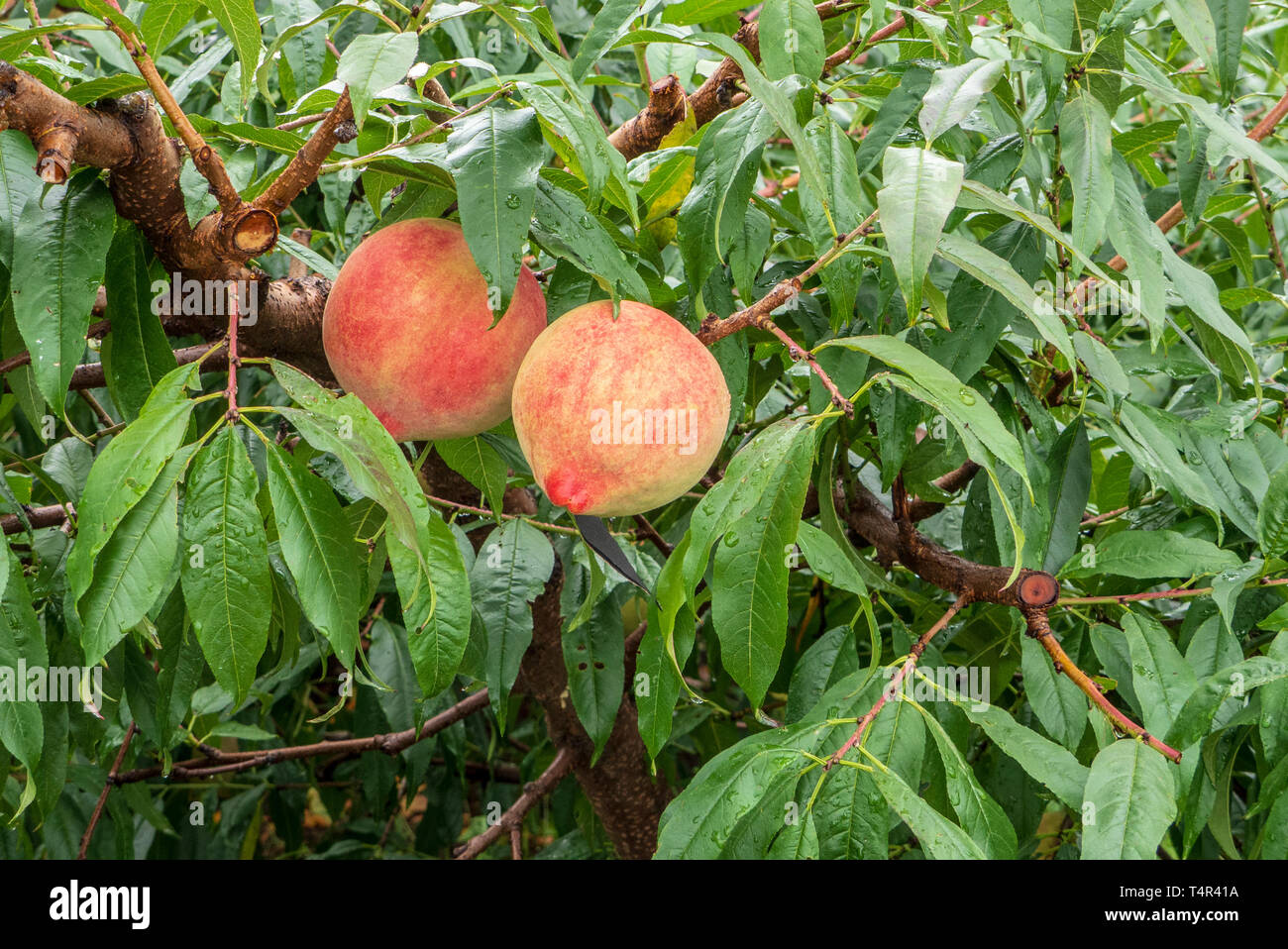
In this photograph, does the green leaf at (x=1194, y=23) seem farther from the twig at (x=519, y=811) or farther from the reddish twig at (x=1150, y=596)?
the twig at (x=519, y=811)

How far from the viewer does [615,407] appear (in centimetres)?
76

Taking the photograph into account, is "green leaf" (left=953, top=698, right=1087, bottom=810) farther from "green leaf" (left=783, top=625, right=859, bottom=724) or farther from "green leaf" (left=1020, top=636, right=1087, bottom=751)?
"green leaf" (left=783, top=625, right=859, bottom=724)

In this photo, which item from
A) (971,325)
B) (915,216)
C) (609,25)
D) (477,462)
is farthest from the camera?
(477,462)

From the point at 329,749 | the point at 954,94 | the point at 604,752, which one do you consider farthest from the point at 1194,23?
the point at 329,749

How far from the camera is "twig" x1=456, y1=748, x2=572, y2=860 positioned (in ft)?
5.07

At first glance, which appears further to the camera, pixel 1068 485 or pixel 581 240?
pixel 1068 485

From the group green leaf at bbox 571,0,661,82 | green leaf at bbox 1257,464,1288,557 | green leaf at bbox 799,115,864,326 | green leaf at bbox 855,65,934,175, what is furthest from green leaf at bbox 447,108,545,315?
green leaf at bbox 1257,464,1288,557

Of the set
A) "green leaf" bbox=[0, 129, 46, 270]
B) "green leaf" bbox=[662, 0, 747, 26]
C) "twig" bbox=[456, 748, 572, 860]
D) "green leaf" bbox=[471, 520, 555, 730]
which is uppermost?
"green leaf" bbox=[662, 0, 747, 26]

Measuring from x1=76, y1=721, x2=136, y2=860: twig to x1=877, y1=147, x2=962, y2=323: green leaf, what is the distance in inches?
50.4

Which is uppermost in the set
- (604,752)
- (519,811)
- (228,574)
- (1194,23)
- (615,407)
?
(1194,23)

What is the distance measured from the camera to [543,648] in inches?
59.3

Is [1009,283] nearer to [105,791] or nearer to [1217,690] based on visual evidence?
[1217,690]

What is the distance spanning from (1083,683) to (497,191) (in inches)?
25.1
